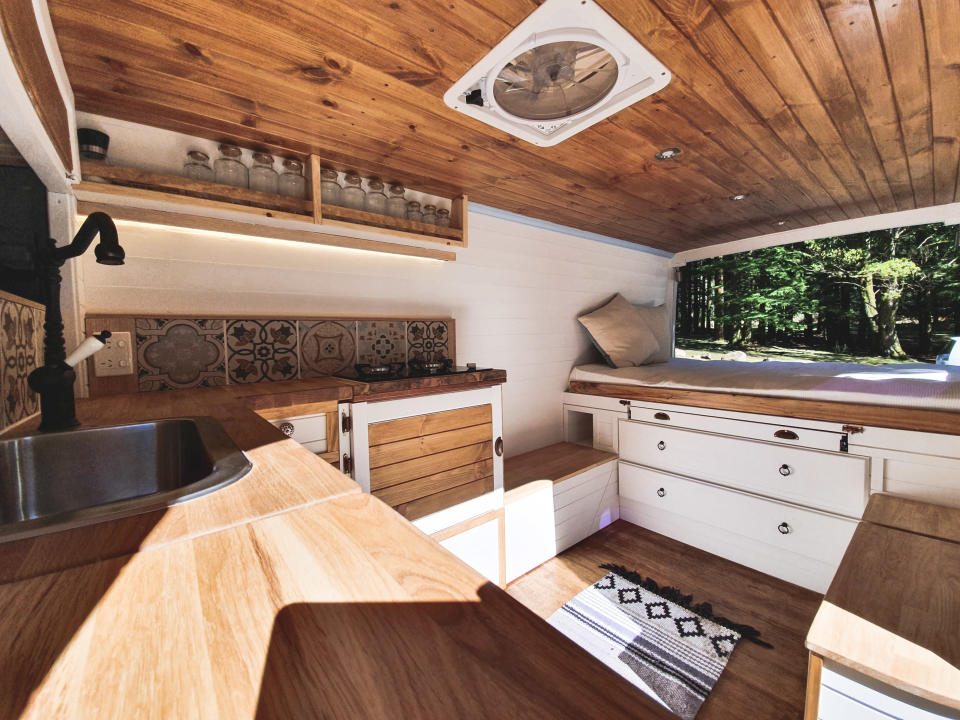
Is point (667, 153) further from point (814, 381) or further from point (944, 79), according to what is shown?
point (814, 381)

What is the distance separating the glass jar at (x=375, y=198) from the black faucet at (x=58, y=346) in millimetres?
1248

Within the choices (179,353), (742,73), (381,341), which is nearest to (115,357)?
(179,353)

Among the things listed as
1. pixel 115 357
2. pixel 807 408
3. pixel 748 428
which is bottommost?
pixel 748 428

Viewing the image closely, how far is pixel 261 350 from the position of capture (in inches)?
75.1

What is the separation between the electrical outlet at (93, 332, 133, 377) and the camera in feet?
5.10

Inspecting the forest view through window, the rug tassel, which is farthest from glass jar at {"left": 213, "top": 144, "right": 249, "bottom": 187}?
the forest view through window

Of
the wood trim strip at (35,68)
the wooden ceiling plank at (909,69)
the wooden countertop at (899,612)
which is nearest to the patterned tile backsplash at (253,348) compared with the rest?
the wood trim strip at (35,68)

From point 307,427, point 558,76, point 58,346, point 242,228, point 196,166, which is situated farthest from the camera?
point 242,228

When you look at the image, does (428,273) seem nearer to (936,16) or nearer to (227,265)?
(227,265)

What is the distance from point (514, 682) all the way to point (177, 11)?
1658 millimetres

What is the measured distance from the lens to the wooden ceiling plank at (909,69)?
120cm

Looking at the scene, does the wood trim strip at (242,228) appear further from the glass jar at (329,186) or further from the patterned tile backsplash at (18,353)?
the patterned tile backsplash at (18,353)

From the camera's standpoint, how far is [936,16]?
1.21 m

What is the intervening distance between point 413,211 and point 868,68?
1956 mm
